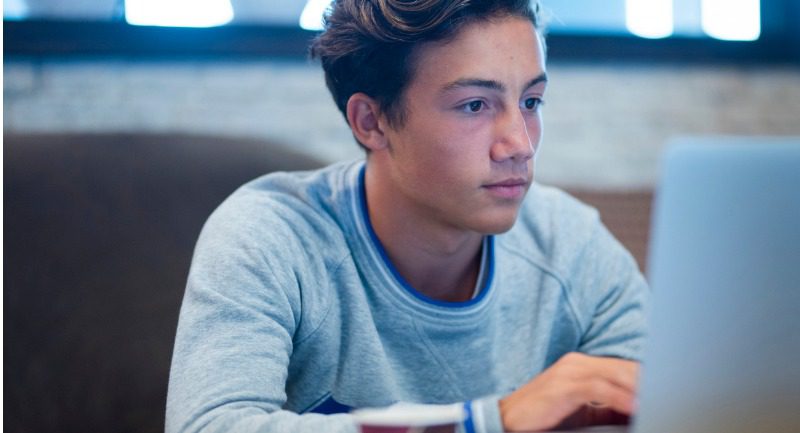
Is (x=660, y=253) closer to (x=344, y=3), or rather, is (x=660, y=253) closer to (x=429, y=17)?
(x=429, y=17)

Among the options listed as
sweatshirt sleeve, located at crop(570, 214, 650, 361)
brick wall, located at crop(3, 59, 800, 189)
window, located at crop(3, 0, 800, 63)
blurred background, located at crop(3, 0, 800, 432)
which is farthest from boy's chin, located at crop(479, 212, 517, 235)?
window, located at crop(3, 0, 800, 63)

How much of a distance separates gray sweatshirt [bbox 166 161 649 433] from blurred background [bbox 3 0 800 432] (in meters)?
0.29

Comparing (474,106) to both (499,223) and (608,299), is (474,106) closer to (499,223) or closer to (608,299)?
(499,223)

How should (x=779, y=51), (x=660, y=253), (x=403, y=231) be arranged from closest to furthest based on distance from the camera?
(x=660, y=253), (x=403, y=231), (x=779, y=51)

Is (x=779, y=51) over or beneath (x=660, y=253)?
over

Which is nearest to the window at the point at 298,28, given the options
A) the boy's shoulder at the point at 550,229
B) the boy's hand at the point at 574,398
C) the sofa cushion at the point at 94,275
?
the sofa cushion at the point at 94,275

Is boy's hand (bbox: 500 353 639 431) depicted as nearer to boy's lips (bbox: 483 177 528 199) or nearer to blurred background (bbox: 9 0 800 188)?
boy's lips (bbox: 483 177 528 199)

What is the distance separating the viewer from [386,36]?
44.9 inches

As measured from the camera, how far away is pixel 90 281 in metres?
1.28

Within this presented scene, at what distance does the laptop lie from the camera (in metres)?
0.49

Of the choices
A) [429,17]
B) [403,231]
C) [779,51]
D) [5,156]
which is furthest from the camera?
[779,51]

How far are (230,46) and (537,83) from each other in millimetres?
1409

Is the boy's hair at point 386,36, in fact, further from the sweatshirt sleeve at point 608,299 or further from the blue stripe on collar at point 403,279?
the sweatshirt sleeve at point 608,299

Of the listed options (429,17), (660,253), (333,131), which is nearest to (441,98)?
(429,17)
